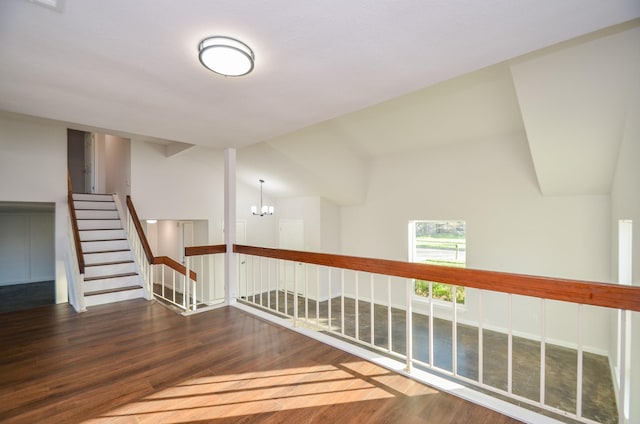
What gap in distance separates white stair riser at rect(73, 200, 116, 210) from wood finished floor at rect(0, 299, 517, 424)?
2858 millimetres

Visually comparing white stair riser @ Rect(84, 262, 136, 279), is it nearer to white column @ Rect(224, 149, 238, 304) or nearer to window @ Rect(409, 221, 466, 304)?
white column @ Rect(224, 149, 238, 304)

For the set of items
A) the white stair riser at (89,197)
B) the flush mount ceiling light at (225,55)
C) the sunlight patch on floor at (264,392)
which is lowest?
the sunlight patch on floor at (264,392)

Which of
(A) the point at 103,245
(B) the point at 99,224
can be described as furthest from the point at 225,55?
(B) the point at 99,224

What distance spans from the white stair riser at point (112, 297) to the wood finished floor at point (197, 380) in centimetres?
80

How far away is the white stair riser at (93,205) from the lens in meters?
5.61

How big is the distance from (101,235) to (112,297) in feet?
5.01

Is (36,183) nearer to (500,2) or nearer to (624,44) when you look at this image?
(500,2)

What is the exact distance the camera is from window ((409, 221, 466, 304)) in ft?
20.2

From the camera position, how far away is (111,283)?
14.7 ft

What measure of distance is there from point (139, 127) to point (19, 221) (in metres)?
6.49

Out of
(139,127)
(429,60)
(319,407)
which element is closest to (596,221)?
(429,60)

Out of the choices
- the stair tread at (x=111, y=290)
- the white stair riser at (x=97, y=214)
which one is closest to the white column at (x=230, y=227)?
the stair tread at (x=111, y=290)

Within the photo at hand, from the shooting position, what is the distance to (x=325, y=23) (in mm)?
1601

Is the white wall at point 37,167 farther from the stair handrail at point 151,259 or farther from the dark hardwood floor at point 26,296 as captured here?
the dark hardwood floor at point 26,296
